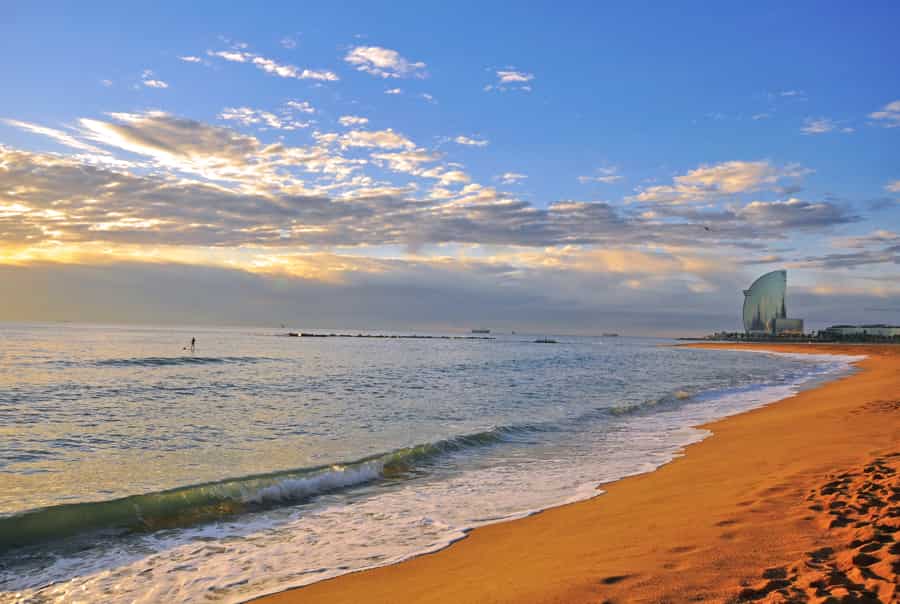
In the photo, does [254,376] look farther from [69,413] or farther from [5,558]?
[5,558]

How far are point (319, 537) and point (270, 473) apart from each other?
3.20 metres

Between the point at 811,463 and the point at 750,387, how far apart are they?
70.6ft

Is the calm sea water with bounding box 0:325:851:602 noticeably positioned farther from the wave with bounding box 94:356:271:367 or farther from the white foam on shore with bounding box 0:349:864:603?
the wave with bounding box 94:356:271:367

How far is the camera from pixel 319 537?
7.04 m

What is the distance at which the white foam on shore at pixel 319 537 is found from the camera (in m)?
5.54

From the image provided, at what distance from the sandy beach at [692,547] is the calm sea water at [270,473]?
66 centimetres

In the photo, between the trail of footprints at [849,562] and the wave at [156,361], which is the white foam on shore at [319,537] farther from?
the wave at [156,361]

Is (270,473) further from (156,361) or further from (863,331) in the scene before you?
(863,331)

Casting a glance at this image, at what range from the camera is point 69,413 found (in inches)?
649

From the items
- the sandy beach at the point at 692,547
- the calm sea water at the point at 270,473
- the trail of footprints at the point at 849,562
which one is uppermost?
the trail of footprints at the point at 849,562

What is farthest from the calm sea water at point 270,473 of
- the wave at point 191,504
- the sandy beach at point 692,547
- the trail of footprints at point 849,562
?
the trail of footprints at point 849,562

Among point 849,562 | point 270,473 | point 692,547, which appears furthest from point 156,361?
point 849,562

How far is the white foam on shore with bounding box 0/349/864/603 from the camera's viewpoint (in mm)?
5543

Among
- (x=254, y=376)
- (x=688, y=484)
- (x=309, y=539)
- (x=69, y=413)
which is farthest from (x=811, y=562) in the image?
(x=254, y=376)
